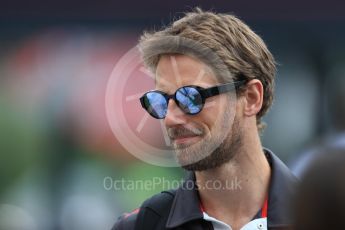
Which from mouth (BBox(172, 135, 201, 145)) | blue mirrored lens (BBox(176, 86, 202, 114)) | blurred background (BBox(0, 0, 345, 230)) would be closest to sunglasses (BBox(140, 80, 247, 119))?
blue mirrored lens (BBox(176, 86, 202, 114))

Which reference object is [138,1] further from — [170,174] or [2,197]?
[2,197]

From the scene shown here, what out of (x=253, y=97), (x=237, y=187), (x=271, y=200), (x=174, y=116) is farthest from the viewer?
(x=253, y=97)

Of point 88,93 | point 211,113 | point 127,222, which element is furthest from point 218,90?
point 88,93

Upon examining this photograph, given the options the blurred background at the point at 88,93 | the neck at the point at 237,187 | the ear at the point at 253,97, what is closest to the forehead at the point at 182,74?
the ear at the point at 253,97

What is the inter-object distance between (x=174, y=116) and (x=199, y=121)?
11cm

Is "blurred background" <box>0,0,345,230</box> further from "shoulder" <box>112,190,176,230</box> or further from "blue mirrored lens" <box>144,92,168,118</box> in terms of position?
"shoulder" <box>112,190,176,230</box>

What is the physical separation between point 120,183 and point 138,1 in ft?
6.65

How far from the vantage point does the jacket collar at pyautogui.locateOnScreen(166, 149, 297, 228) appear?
2.35m

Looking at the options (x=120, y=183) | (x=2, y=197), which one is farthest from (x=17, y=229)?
(x=120, y=183)

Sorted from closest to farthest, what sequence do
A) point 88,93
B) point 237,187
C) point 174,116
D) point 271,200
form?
1. point 271,200
2. point 237,187
3. point 174,116
4. point 88,93

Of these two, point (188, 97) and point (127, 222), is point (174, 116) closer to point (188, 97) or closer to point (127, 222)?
point (188, 97)

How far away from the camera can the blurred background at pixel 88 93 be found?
6.38 meters

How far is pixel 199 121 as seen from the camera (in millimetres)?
2564

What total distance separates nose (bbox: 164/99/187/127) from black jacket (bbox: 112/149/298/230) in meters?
0.28
